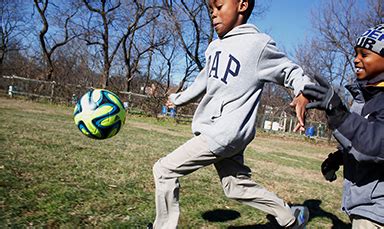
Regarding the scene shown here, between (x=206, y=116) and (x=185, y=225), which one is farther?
(x=185, y=225)

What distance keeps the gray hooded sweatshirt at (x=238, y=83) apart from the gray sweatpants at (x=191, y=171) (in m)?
0.13

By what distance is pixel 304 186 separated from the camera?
5230 millimetres

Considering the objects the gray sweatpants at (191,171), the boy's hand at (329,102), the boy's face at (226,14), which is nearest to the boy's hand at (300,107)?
the boy's hand at (329,102)

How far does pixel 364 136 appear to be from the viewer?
4.79ft

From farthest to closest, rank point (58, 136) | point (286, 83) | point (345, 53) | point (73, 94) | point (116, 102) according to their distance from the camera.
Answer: point (345, 53) < point (73, 94) < point (58, 136) < point (116, 102) < point (286, 83)

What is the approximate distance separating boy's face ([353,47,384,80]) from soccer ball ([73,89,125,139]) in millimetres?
2213

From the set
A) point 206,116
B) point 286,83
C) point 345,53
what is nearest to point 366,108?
point 286,83

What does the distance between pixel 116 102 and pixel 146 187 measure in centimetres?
110

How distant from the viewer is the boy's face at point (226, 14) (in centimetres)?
249

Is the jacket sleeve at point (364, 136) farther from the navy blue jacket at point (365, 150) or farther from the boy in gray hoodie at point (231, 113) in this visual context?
the boy in gray hoodie at point (231, 113)

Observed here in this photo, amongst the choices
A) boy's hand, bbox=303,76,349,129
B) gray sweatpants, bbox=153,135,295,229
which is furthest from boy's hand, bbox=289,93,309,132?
gray sweatpants, bbox=153,135,295,229

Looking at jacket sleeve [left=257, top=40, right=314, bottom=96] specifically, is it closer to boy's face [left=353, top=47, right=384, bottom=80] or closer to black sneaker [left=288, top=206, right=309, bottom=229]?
boy's face [left=353, top=47, right=384, bottom=80]

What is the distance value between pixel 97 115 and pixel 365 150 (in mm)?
2353

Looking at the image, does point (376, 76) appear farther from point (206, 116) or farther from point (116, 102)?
point (116, 102)
